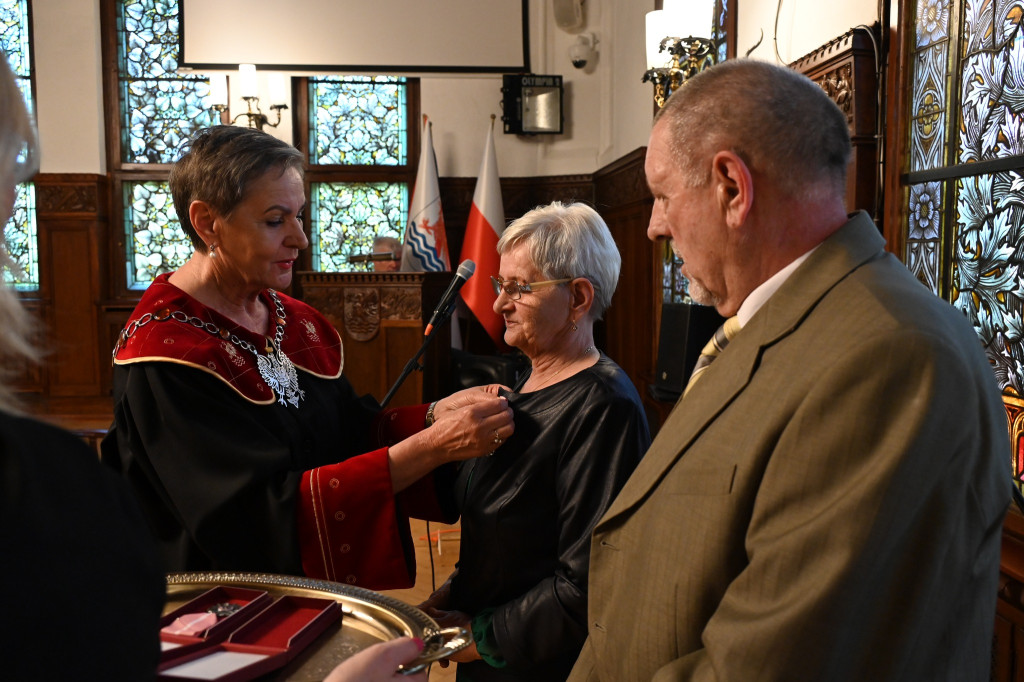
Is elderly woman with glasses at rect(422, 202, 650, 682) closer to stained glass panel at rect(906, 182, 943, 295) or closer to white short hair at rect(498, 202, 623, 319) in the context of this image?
white short hair at rect(498, 202, 623, 319)

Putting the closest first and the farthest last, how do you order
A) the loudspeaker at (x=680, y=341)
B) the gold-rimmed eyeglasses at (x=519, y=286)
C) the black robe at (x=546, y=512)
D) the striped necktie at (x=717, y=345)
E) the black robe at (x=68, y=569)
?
the black robe at (x=68, y=569) < the striped necktie at (x=717, y=345) < the black robe at (x=546, y=512) < the gold-rimmed eyeglasses at (x=519, y=286) < the loudspeaker at (x=680, y=341)

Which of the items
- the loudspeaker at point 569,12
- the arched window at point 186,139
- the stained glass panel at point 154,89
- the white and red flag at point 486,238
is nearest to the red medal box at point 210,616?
the white and red flag at point 486,238

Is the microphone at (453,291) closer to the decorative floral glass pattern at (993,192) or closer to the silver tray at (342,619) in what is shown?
the silver tray at (342,619)

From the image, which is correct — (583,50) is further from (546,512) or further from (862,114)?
(546,512)

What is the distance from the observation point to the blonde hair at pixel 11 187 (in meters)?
0.64

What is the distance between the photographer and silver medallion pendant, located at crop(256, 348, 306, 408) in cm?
181

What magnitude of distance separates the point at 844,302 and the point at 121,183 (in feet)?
24.8

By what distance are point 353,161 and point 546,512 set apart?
6.29 metres

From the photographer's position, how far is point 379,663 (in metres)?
0.94

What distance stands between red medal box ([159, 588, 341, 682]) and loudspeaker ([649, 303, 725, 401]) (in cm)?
244

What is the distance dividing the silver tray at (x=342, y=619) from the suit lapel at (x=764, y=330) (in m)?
0.36

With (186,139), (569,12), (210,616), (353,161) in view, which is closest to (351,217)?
(353,161)

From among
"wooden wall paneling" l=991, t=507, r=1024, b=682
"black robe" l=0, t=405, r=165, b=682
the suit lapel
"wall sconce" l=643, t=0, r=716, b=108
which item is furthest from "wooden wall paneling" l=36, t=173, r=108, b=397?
"black robe" l=0, t=405, r=165, b=682

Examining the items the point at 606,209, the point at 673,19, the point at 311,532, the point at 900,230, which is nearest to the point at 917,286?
the point at 311,532
